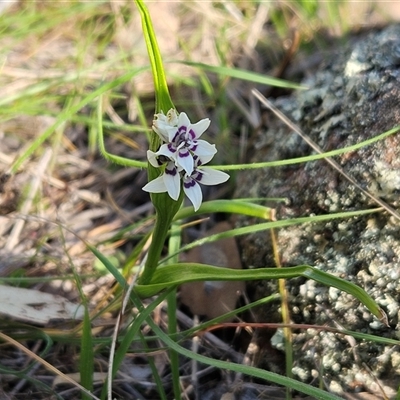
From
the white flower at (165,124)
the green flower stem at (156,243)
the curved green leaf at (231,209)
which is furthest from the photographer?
the curved green leaf at (231,209)

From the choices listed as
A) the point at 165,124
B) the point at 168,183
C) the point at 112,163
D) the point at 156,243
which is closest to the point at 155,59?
the point at 165,124

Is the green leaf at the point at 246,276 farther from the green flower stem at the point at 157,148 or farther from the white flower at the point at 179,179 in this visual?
the white flower at the point at 179,179

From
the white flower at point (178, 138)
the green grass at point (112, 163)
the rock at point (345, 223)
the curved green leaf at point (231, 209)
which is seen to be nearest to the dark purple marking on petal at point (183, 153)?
the white flower at point (178, 138)

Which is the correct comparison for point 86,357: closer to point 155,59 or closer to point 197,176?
point 197,176

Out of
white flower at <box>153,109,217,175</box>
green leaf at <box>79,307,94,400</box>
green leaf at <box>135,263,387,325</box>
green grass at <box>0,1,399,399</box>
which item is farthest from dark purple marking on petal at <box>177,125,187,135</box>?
green leaf at <box>79,307,94,400</box>

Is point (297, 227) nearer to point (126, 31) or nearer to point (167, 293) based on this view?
point (167, 293)

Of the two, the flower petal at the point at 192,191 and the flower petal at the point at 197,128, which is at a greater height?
the flower petal at the point at 197,128
